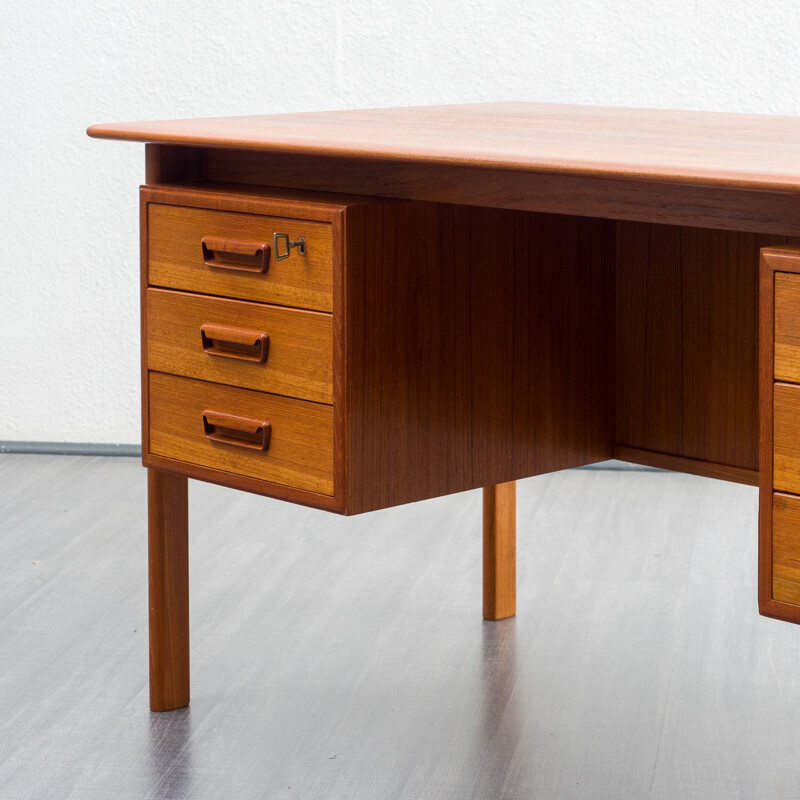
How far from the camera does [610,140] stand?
1759 mm

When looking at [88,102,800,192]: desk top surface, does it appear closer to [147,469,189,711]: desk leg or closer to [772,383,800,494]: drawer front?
[772,383,800,494]: drawer front

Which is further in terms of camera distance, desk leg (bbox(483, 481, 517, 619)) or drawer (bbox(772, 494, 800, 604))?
desk leg (bbox(483, 481, 517, 619))

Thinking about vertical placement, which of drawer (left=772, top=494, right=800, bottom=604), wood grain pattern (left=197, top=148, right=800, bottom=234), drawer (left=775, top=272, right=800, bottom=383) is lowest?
drawer (left=772, top=494, right=800, bottom=604)

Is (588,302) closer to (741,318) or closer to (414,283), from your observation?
(741,318)

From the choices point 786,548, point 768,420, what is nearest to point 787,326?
point 768,420

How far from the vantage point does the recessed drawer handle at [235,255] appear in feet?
6.08

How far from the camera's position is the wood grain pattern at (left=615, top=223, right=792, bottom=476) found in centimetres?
215

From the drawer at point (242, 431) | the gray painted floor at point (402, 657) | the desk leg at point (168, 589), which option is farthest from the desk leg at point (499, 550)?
the drawer at point (242, 431)

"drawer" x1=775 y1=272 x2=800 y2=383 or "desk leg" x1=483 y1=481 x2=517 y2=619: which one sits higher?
"drawer" x1=775 y1=272 x2=800 y2=383

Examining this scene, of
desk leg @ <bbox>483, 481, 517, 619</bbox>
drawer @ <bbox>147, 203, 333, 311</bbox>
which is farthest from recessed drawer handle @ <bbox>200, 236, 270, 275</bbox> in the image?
desk leg @ <bbox>483, 481, 517, 619</bbox>

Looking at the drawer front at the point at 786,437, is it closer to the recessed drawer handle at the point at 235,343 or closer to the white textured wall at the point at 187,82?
the recessed drawer handle at the point at 235,343

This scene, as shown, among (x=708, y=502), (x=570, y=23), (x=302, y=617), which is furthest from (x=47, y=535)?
(x=570, y=23)

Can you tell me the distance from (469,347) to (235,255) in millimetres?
322

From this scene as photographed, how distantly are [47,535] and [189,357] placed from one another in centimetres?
119
